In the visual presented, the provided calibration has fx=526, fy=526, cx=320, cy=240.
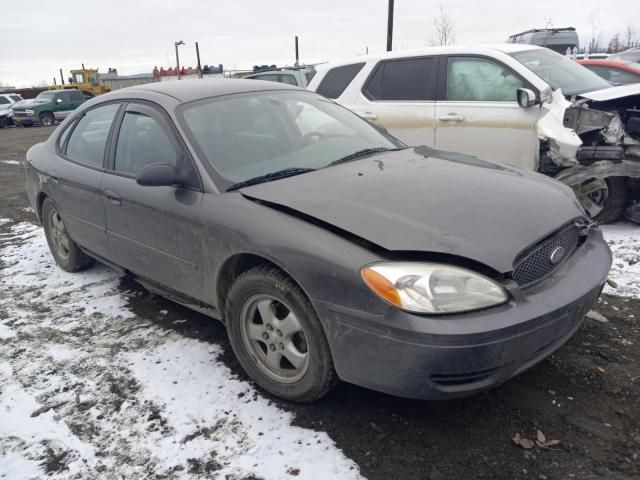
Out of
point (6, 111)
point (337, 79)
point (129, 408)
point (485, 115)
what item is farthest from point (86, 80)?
point (129, 408)

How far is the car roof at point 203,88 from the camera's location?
3435 millimetres

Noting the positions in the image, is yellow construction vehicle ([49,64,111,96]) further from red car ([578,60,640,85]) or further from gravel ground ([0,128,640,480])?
gravel ground ([0,128,640,480])

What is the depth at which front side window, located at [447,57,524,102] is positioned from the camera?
5.40 meters

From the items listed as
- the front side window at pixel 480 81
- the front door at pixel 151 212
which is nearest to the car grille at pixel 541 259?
the front door at pixel 151 212

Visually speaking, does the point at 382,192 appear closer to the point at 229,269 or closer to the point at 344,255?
the point at 344,255

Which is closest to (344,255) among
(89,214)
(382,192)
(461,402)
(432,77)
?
(382,192)

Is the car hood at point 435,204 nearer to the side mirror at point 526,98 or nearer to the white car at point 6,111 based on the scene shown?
the side mirror at point 526,98

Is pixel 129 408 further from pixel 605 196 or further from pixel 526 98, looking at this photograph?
pixel 605 196

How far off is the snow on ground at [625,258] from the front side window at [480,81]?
1647 millimetres

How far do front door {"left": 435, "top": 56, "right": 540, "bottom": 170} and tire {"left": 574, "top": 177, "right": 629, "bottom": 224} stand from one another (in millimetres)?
553

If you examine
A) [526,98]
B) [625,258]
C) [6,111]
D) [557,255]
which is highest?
[526,98]

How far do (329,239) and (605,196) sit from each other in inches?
153

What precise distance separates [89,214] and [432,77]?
154 inches

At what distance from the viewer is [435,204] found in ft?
8.29
